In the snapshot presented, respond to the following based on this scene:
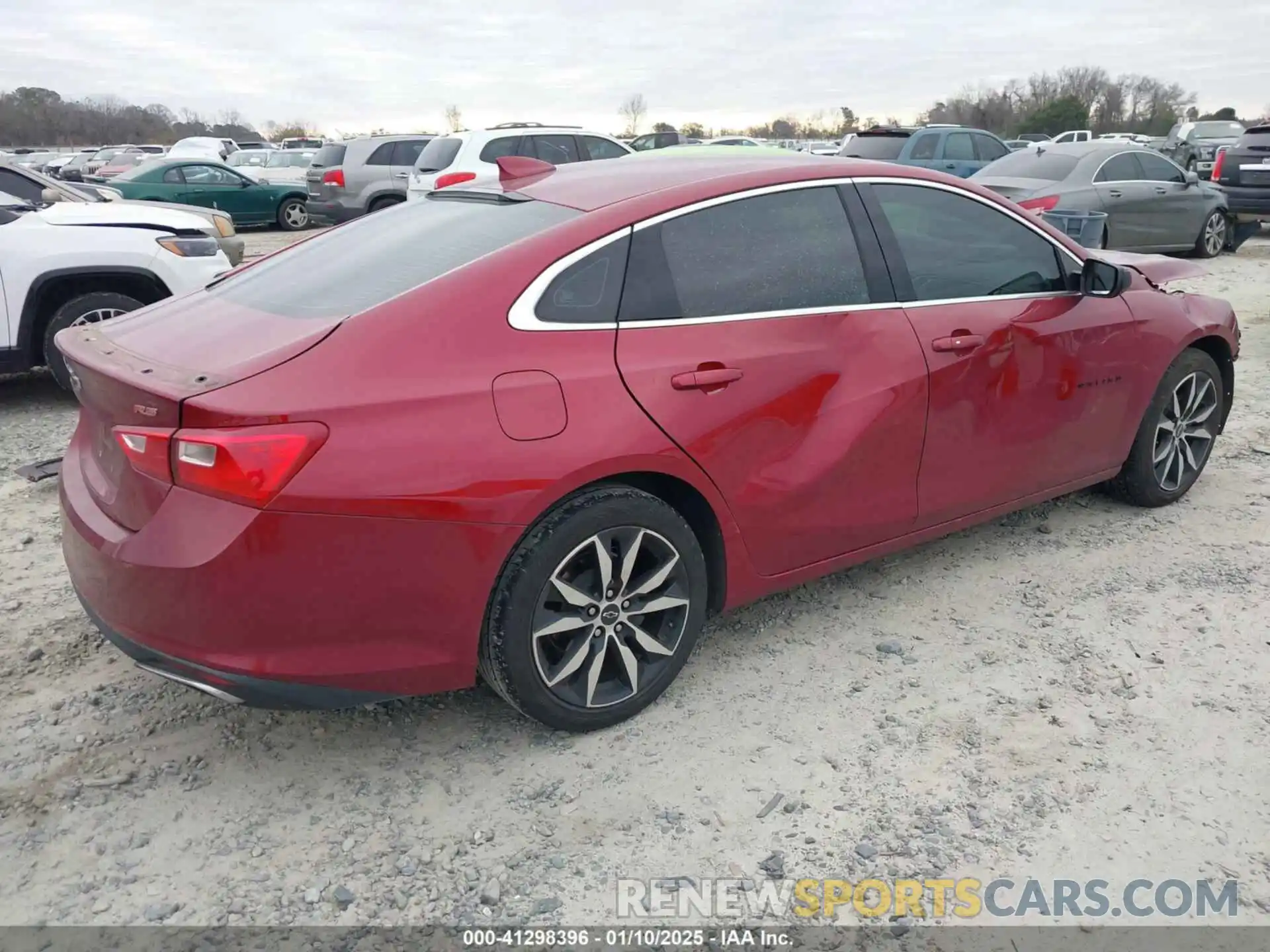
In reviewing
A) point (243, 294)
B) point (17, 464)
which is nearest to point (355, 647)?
point (243, 294)

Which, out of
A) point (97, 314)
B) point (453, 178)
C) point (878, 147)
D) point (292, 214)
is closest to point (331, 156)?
point (292, 214)

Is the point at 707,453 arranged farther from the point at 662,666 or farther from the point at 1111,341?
the point at 1111,341

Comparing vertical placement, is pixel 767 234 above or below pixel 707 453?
above

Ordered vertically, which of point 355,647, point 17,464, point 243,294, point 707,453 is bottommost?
point 17,464

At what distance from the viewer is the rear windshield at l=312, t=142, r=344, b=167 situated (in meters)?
17.0

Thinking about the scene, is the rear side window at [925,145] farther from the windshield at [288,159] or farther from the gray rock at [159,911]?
the gray rock at [159,911]

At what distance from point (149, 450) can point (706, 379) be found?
1490 mm

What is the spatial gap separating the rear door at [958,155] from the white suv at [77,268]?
1166 centimetres

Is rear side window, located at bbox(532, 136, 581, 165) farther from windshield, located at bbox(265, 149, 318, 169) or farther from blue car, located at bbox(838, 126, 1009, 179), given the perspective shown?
windshield, located at bbox(265, 149, 318, 169)

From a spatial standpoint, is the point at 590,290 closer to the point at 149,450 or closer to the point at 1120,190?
the point at 149,450

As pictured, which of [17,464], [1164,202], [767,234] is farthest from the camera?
[1164,202]

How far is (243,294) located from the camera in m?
3.12

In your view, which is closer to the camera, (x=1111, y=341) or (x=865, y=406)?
(x=865, y=406)

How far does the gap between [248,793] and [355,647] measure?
24.3 inches
